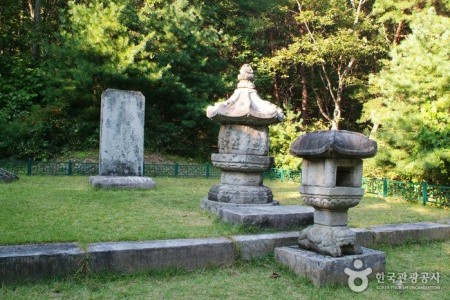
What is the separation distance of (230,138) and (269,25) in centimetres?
1639

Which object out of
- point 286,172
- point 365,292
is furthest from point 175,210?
point 286,172

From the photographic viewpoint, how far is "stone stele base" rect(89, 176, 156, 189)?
35.1ft

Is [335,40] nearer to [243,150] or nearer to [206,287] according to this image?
[243,150]

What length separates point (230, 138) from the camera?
26.9 ft

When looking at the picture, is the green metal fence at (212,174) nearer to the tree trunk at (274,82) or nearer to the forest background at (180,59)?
the forest background at (180,59)

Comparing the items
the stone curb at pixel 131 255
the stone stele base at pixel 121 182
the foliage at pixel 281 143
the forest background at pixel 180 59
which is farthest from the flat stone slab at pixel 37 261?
the foliage at pixel 281 143

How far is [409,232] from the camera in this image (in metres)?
7.12

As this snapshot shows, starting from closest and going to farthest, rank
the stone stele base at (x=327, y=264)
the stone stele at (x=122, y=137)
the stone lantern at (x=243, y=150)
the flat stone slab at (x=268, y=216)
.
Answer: the stone stele base at (x=327, y=264)
the flat stone slab at (x=268, y=216)
the stone lantern at (x=243, y=150)
the stone stele at (x=122, y=137)

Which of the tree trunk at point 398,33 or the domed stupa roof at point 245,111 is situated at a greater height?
the tree trunk at point 398,33

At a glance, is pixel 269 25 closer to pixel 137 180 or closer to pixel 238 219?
pixel 137 180

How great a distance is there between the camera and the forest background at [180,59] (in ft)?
60.4

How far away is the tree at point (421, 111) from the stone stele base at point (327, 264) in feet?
24.6

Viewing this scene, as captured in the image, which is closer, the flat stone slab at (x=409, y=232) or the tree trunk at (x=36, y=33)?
the flat stone slab at (x=409, y=232)

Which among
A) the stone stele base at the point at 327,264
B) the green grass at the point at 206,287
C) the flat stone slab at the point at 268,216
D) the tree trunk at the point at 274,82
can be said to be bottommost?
the green grass at the point at 206,287
